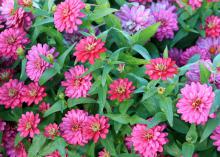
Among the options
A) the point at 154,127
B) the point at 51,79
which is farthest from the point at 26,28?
the point at 154,127

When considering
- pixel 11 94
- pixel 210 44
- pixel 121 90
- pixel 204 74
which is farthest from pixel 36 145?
pixel 210 44

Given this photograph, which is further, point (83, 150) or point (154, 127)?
point (83, 150)

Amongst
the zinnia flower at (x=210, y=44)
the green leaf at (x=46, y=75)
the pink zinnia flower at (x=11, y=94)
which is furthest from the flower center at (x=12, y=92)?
the zinnia flower at (x=210, y=44)

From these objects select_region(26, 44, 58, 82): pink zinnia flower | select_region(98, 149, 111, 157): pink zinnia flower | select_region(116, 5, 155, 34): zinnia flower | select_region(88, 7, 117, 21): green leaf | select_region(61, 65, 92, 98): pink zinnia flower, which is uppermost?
select_region(88, 7, 117, 21): green leaf

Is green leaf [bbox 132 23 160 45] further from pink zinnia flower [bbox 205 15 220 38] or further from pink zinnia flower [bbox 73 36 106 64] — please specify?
pink zinnia flower [bbox 205 15 220 38]

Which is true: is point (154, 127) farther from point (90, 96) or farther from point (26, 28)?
point (26, 28)

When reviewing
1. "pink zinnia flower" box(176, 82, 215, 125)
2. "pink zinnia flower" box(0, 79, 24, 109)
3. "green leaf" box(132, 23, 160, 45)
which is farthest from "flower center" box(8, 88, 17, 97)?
"pink zinnia flower" box(176, 82, 215, 125)
